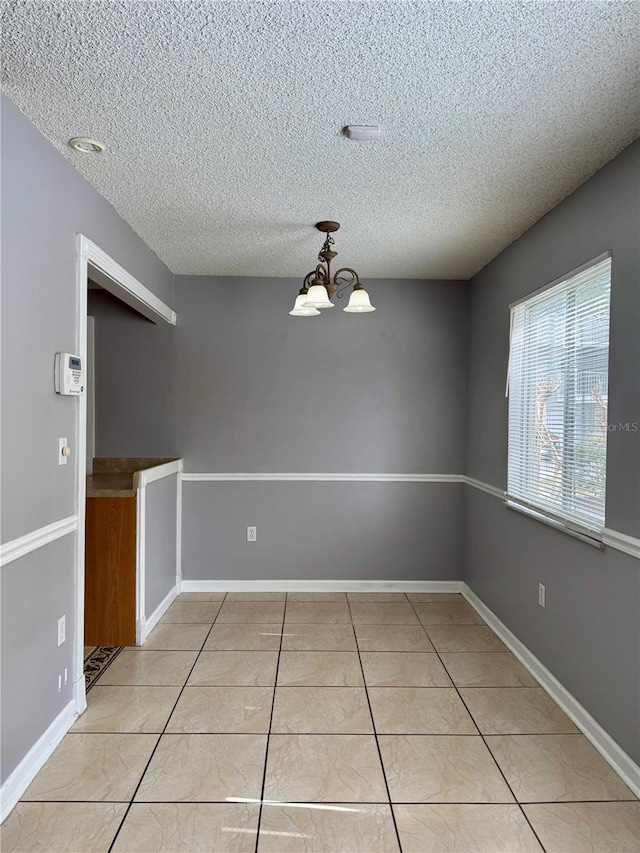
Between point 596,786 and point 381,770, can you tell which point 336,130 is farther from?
point 596,786

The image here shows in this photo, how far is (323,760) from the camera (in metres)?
2.24

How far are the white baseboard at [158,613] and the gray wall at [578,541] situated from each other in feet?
7.45

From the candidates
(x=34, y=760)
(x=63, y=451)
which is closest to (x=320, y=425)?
(x=63, y=451)

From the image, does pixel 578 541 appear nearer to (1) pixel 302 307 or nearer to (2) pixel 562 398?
(2) pixel 562 398

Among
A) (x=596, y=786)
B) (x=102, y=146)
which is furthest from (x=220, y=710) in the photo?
(x=102, y=146)

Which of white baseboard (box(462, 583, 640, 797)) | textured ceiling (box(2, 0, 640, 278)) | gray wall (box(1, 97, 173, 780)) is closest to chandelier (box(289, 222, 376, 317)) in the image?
textured ceiling (box(2, 0, 640, 278))

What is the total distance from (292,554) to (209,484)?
88 cm

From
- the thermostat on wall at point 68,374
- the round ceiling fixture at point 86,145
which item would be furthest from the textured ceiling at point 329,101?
the thermostat on wall at point 68,374

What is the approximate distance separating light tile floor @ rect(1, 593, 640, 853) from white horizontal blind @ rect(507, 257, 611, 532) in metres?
1.01

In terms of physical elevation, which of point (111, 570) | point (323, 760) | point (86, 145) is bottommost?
point (323, 760)

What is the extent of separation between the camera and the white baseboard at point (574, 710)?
212 centimetres

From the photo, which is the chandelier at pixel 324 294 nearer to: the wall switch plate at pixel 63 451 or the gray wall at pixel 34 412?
the gray wall at pixel 34 412

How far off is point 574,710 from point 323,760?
121 centimetres

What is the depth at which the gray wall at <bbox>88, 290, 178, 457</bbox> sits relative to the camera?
171 inches
